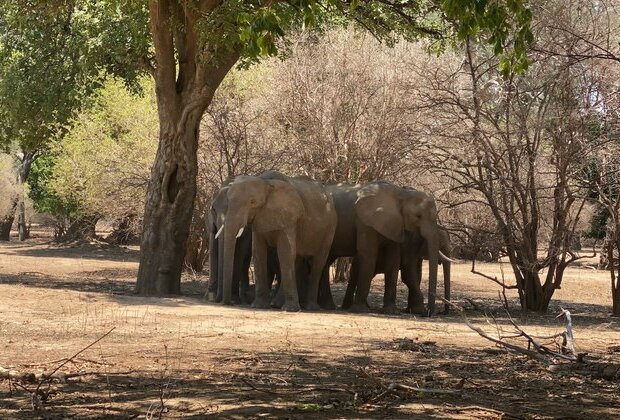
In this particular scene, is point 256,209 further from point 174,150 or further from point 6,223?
point 6,223

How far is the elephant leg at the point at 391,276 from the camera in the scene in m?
18.2

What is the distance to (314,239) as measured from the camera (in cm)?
1808

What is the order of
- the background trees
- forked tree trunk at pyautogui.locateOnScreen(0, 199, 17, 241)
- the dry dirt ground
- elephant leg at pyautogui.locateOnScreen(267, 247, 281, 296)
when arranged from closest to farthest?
the dry dirt ground → the background trees → elephant leg at pyautogui.locateOnScreen(267, 247, 281, 296) → forked tree trunk at pyautogui.locateOnScreen(0, 199, 17, 241)

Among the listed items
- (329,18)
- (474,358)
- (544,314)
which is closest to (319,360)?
(474,358)

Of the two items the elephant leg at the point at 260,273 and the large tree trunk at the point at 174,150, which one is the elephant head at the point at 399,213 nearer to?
the elephant leg at the point at 260,273

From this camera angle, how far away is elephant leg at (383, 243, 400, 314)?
718 inches

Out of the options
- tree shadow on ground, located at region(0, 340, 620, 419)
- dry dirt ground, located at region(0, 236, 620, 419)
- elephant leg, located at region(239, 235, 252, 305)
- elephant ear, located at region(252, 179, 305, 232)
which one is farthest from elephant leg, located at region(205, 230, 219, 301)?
tree shadow on ground, located at region(0, 340, 620, 419)

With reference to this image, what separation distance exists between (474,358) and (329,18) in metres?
12.3

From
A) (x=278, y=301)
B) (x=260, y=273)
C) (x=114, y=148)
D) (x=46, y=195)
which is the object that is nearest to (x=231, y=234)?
(x=260, y=273)

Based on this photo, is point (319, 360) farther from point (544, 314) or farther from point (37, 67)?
point (37, 67)

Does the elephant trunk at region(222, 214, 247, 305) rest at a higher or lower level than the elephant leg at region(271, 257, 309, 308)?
higher

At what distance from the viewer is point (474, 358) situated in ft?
36.3

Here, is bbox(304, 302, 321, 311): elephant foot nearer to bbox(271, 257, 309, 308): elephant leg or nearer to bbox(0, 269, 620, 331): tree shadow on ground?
bbox(0, 269, 620, 331): tree shadow on ground

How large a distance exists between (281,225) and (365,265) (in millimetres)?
1687
